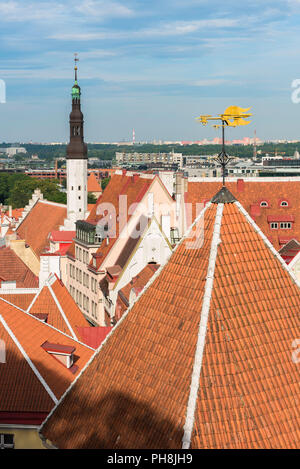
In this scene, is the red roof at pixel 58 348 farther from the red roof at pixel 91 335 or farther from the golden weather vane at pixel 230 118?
the golden weather vane at pixel 230 118

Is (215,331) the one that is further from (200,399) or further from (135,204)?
(135,204)

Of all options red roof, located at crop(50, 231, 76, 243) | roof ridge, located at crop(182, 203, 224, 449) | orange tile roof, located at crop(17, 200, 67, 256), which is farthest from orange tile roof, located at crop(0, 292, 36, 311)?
orange tile roof, located at crop(17, 200, 67, 256)

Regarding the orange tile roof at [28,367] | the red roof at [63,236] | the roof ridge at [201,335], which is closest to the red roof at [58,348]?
the orange tile roof at [28,367]

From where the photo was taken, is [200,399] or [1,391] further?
[1,391]

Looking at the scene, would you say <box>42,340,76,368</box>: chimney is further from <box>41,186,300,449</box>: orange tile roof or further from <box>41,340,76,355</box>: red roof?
<box>41,186,300,449</box>: orange tile roof

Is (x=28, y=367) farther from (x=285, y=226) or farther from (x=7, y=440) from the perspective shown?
(x=285, y=226)
